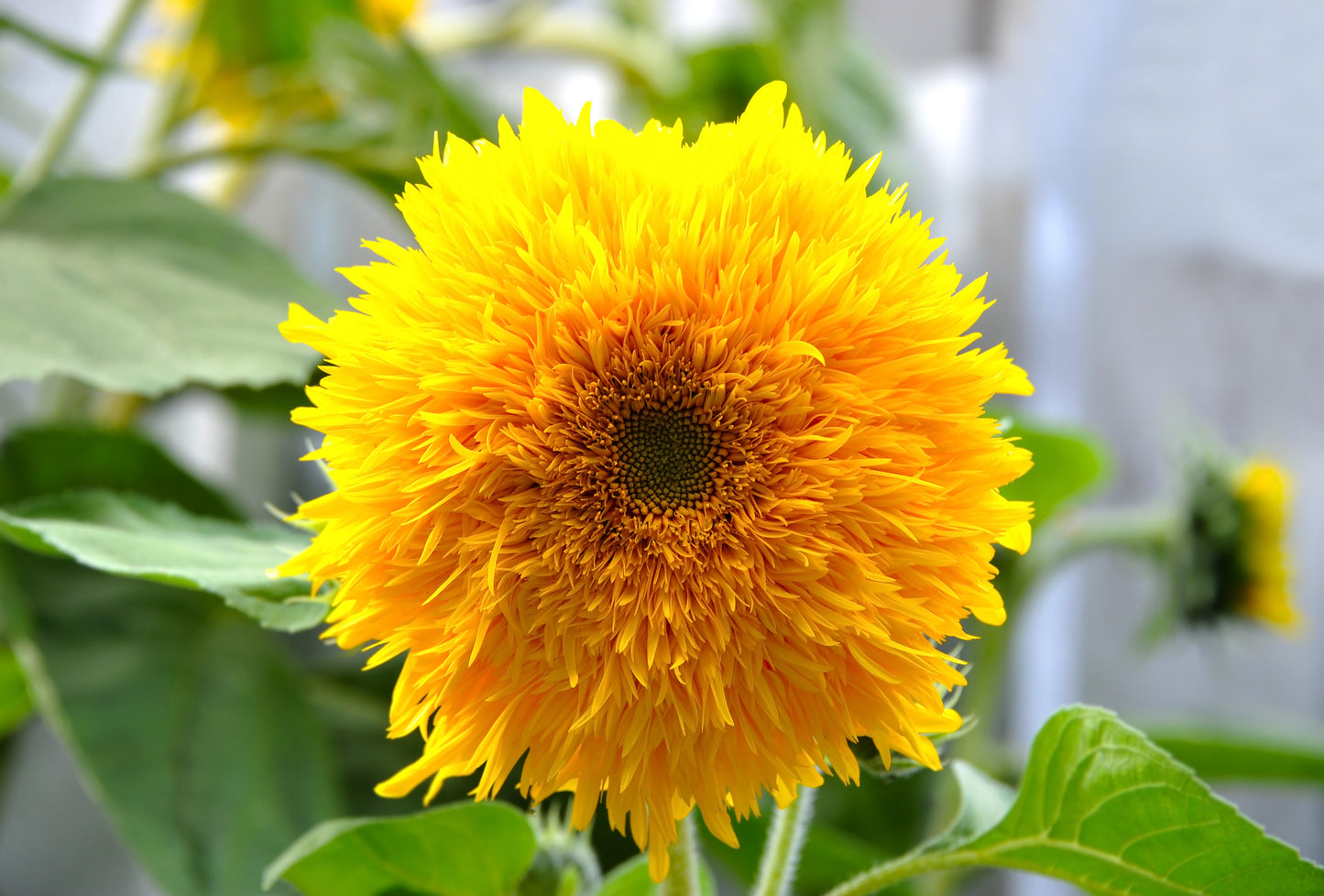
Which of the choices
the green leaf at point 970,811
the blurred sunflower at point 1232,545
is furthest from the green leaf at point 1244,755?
the green leaf at point 970,811

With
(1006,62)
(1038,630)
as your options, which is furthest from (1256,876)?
(1006,62)

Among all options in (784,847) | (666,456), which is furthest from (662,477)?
(784,847)

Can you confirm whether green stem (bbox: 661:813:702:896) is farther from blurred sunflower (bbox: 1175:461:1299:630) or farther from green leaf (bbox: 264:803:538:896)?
blurred sunflower (bbox: 1175:461:1299:630)

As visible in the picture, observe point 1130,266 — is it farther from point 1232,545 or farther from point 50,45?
point 50,45

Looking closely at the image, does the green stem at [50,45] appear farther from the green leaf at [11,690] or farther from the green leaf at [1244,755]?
the green leaf at [1244,755]

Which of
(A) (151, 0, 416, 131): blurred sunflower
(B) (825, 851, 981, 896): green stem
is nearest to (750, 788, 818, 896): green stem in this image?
(B) (825, 851, 981, 896): green stem

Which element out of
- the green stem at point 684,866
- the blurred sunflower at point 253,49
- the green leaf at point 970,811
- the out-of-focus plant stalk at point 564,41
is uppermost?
the out-of-focus plant stalk at point 564,41
